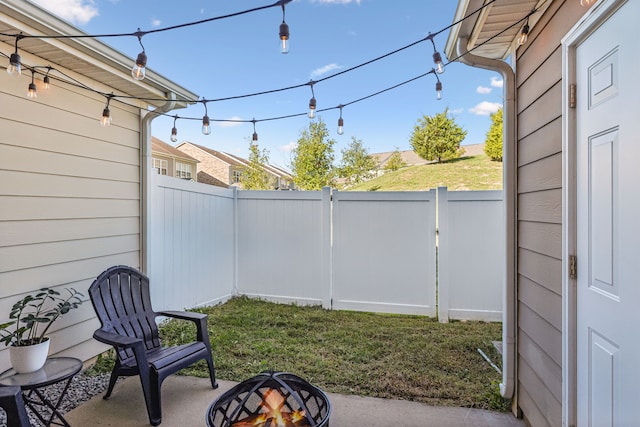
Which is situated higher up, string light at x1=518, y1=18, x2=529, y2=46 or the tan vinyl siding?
string light at x1=518, y1=18, x2=529, y2=46

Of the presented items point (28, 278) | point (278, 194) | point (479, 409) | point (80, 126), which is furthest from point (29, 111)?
point (479, 409)

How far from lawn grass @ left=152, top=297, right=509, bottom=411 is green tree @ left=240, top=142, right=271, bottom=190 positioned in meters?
8.03

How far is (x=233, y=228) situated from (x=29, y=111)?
2811 mm

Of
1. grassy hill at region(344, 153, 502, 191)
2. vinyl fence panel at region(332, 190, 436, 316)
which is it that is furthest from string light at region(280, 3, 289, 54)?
grassy hill at region(344, 153, 502, 191)

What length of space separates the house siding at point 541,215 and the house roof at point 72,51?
2.77 meters

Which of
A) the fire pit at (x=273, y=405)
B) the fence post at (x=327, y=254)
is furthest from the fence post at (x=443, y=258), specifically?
the fire pit at (x=273, y=405)

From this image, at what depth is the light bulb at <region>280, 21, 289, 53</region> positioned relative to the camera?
1.64m

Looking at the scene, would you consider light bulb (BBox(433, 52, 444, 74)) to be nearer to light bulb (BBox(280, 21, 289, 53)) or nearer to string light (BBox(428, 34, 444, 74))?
string light (BBox(428, 34, 444, 74))

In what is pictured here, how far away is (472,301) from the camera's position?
3.98 metres

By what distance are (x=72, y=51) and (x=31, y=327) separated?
1813mm

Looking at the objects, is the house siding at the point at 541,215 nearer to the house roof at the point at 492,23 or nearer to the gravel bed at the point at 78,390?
the house roof at the point at 492,23

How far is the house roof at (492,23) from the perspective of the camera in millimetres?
1813

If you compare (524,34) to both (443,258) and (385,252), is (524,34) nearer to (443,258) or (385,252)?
(443,258)

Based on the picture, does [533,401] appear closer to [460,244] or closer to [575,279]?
[575,279]
